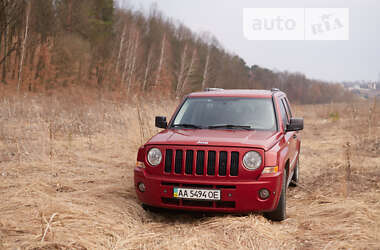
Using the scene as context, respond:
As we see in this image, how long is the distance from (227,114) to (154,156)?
150cm

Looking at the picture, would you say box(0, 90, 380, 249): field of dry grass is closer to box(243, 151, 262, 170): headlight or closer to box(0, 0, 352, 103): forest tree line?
box(243, 151, 262, 170): headlight

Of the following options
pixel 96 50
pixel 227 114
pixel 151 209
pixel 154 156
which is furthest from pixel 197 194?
pixel 96 50

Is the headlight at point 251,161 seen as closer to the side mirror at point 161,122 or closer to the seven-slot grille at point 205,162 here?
the seven-slot grille at point 205,162

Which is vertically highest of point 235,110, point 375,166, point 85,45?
point 85,45

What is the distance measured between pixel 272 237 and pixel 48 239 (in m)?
2.30

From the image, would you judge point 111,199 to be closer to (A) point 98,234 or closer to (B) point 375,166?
(A) point 98,234

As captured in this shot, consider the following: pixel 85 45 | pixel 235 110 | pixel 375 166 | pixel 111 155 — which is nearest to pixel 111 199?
pixel 235 110

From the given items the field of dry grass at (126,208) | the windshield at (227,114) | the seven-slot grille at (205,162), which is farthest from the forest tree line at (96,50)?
the seven-slot grille at (205,162)

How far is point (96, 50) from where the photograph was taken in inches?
1656

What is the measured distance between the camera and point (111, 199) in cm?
534

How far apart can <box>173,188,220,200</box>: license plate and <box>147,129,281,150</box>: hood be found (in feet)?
1.73

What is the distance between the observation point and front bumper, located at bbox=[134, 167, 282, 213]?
167 inches

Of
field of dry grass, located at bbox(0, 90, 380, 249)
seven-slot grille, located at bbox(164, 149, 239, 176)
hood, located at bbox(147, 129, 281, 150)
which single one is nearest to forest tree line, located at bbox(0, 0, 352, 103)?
field of dry grass, located at bbox(0, 90, 380, 249)

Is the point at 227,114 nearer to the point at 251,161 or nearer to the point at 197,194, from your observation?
the point at 251,161
